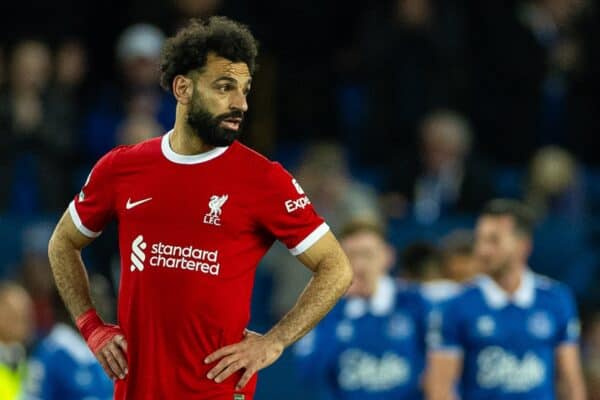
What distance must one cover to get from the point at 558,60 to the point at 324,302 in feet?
26.1

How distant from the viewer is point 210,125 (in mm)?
5766

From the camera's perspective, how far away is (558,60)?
1330 cm

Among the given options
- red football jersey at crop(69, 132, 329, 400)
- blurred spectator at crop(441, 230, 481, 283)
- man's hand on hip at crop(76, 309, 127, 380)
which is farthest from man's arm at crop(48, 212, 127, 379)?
blurred spectator at crop(441, 230, 481, 283)

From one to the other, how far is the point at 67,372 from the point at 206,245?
365 cm

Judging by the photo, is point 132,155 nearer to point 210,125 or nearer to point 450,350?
point 210,125

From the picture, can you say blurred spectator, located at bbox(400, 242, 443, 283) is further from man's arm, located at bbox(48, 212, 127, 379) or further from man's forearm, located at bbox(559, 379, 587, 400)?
man's arm, located at bbox(48, 212, 127, 379)

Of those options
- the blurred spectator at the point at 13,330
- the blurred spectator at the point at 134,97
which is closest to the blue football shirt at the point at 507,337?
the blurred spectator at the point at 13,330

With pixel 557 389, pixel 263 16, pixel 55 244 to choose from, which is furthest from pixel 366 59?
pixel 55 244

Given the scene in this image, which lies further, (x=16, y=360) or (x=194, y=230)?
(x=16, y=360)

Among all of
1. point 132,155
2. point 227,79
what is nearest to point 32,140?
point 132,155

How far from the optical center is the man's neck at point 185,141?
232 inches

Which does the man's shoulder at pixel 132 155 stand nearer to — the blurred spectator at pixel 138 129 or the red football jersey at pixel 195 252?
the red football jersey at pixel 195 252

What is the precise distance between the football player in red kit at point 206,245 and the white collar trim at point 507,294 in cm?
338

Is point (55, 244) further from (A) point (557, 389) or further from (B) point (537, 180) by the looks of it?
(B) point (537, 180)
